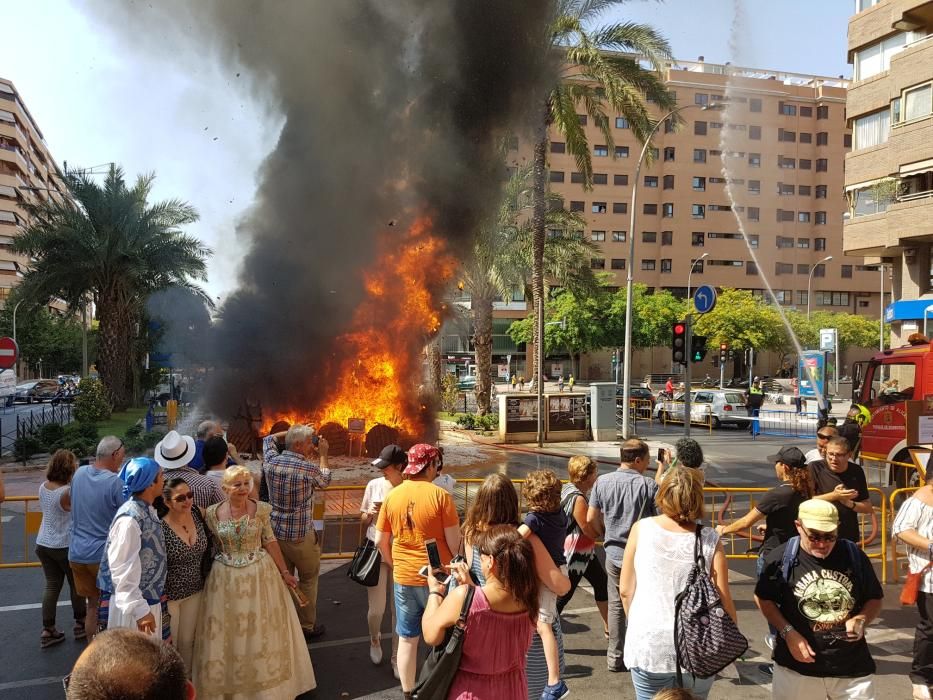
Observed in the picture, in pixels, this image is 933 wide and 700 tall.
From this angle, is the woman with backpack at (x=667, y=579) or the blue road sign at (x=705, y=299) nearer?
the woman with backpack at (x=667, y=579)

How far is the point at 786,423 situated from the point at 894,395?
15.7 meters

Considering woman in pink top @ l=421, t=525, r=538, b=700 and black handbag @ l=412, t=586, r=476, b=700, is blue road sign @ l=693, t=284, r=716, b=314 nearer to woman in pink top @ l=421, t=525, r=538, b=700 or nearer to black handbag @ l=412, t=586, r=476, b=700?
woman in pink top @ l=421, t=525, r=538, b=700

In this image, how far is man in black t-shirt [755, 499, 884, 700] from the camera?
122 inches

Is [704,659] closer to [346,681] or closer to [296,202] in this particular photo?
[346,681]


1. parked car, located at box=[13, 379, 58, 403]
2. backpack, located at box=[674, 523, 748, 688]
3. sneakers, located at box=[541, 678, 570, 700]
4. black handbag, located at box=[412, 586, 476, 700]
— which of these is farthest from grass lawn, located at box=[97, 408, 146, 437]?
backpack, located at box=[674, 523, 748, 688]

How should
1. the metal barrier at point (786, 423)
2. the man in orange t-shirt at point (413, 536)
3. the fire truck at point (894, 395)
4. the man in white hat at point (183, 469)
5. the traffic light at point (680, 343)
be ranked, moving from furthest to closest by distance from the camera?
the metal barrier at point (786, 423) < the fire truck at point (894, 395) < the traffic light at point (680, 343) < the man in white hat at point (183, 469) < the man in orange t-shirt at point (413, 536)

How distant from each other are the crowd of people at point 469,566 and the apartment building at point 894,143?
19.3 meters

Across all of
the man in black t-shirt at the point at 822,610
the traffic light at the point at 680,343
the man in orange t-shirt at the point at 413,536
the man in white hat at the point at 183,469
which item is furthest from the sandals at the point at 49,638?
the traffic light at the point at 680,343

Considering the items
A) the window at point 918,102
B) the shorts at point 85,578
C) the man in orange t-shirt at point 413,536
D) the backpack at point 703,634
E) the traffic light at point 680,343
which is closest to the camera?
the backpack at point 703,634

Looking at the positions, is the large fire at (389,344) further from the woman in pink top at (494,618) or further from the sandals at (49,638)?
the woman in pink top at (494,618)

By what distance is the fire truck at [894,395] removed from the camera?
1120 centimetres

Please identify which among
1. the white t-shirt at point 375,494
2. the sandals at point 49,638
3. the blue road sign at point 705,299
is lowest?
the sandals at point 49,638

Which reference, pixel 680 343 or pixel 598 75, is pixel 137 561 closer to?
pixel 680 343

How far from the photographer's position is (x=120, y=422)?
23.3 meters
